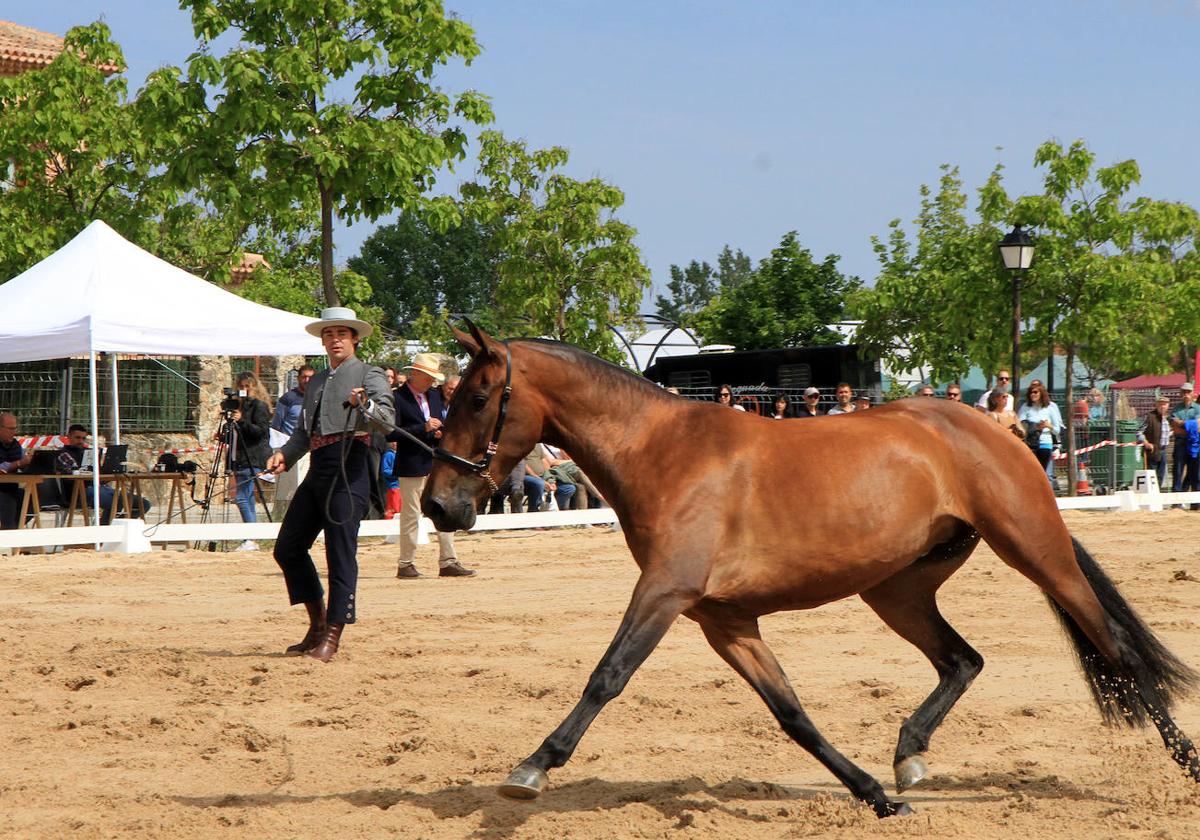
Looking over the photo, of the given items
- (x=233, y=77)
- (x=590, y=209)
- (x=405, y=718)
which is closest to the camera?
(x=405, y=718)

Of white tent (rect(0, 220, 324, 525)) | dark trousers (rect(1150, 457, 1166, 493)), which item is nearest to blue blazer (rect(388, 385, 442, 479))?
white tent (rect(0, 220, 324, 525))

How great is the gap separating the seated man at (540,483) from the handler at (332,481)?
29.9ft

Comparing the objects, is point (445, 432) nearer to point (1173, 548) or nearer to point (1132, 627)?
point (1132, 627)

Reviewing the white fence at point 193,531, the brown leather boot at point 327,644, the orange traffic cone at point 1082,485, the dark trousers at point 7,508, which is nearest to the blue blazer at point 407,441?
the white fence at point 193,531

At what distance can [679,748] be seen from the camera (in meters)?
5.98

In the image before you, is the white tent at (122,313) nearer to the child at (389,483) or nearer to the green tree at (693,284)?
the child at (389,483)

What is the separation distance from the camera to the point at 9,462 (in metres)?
15.2

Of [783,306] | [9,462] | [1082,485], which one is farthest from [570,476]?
[783,306]

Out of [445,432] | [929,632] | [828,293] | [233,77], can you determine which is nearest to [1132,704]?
[929,632]

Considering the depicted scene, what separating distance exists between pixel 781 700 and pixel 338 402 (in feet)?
13.3

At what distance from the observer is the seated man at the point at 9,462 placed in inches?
599

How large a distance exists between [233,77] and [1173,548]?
12.0 metres

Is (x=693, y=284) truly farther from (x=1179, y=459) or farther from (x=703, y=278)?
(x=1179, y=459)

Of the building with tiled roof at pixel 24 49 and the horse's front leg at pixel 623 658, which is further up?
the building with tiled roof at pixel 24 49
